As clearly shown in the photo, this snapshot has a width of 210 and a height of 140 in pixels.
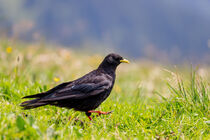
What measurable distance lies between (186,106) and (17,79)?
3.64m

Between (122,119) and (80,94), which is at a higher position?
(80,94)

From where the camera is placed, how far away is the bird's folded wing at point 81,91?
423cm

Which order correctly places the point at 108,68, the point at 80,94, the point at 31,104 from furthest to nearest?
the point at 108,68 → the point at 80,94 → the point at 31,104

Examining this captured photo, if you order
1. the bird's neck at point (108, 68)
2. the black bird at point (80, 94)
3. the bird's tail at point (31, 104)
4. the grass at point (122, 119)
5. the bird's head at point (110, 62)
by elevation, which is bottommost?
the grass at point (122, 119)

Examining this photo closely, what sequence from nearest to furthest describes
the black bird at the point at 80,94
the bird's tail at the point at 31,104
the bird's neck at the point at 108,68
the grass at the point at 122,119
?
the grass at the point at 122,119 < the bird's tail at the point at 31,104 < the black bird at the point at 80,94 < the bird's neck at the point at 108,68

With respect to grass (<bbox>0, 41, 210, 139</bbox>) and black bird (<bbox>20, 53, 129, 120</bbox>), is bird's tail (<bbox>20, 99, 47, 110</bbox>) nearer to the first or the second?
black bird (<bbox>20, 53, 129, 120</bbox>)

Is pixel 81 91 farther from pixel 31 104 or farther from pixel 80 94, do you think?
pixel 31 104

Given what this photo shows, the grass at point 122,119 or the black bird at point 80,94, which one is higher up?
the black bird at point 80,94

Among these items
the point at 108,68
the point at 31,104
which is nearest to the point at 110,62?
the point at 108,68

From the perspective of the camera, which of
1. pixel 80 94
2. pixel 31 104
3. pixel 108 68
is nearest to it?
pixel 31 104

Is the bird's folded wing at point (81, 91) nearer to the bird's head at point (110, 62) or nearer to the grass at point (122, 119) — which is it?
the grass at point (122, 119)

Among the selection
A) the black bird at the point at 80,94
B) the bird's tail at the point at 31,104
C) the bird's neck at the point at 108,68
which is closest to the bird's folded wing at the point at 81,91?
the black bird at the point at 80,94

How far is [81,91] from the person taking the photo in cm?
440

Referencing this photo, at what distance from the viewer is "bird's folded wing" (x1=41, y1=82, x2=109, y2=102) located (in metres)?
4.23
